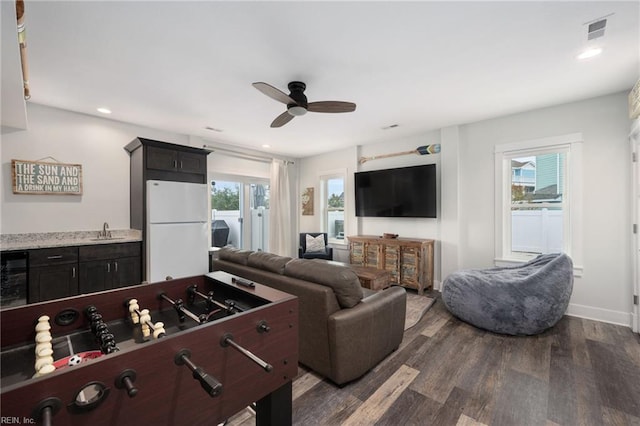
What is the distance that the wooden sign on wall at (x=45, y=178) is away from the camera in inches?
118

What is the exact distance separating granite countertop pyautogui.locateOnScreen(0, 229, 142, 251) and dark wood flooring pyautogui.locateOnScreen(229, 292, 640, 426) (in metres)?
2.83

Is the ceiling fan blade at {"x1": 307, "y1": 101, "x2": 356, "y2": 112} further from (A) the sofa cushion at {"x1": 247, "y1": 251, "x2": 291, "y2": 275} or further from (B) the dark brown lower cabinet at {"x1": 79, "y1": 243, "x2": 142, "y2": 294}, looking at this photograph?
(B) the dark brown lower cabinet at {"x1": 79, "y1": 243, "x2": 142, "y2": 294}

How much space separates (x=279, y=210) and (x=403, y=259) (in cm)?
281

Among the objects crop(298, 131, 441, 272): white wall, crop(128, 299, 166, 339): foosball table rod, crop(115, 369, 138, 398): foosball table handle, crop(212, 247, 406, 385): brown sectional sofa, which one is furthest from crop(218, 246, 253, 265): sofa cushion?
crop(298, 131, 441, 272): white wall

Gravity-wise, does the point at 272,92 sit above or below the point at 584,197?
above

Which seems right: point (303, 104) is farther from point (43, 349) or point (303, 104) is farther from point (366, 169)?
point (366, 169)

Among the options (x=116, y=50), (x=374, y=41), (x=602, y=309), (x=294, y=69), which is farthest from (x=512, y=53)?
(x=116, y=50)

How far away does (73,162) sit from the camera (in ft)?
11.1

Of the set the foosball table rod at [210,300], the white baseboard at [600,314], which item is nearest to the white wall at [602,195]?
the white baseboard at [600,314]

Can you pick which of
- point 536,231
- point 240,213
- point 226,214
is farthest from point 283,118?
point 536,231

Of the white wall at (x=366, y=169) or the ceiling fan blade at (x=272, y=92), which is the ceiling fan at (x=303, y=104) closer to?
the ceiling fan blade at (x=272, y=92)

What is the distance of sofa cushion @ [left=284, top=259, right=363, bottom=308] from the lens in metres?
1.89

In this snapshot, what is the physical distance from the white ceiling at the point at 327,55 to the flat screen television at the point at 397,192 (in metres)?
1.11

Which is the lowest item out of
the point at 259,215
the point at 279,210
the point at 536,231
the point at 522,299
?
the point at 522,299
